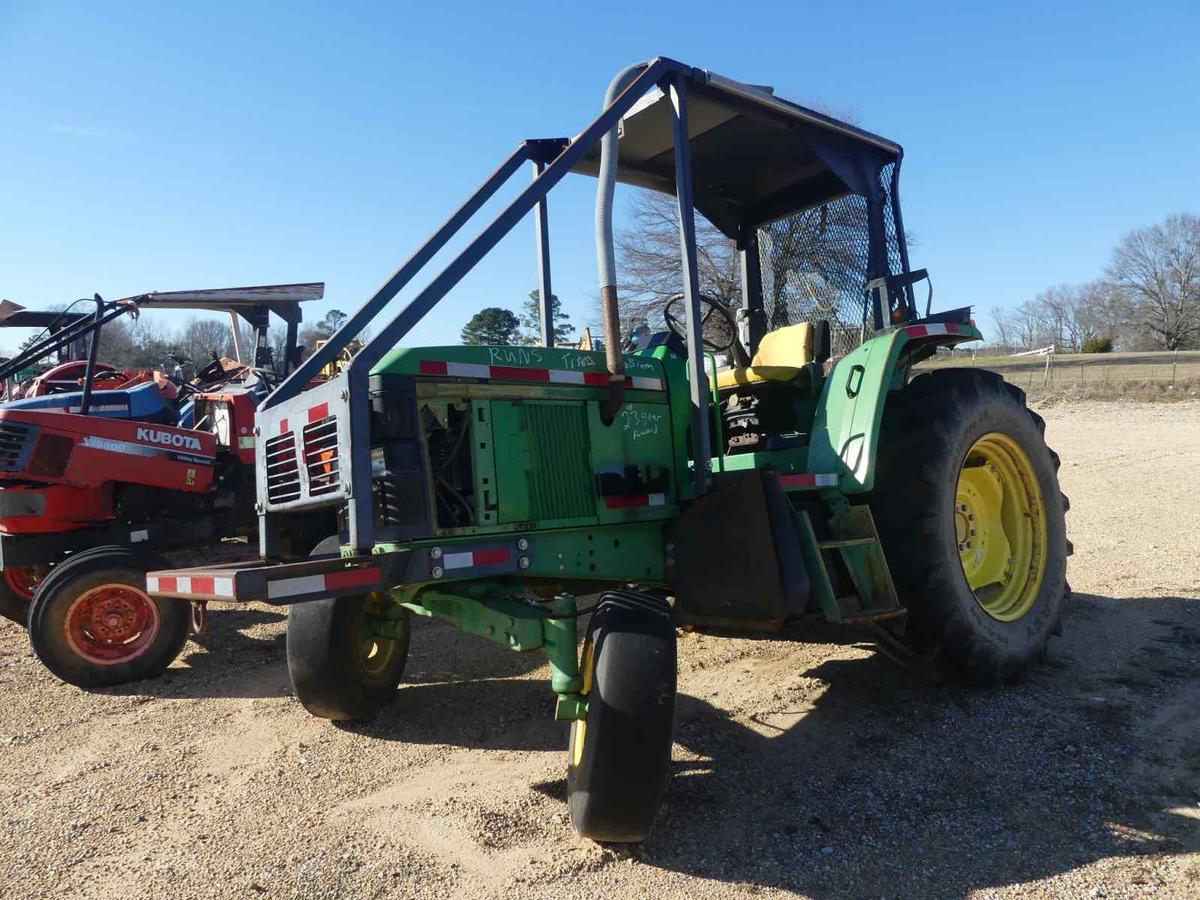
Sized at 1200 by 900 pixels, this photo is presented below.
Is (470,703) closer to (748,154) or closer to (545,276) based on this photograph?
(545,276)

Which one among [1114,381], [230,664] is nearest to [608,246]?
[230,664]

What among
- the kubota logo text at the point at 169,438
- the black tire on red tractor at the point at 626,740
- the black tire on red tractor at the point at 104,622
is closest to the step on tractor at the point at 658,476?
the black tire on red tractor at the point at 626,740

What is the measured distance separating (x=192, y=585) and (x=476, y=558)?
37.7 inches

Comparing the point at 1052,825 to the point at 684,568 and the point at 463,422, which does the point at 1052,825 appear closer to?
the point at 684,568

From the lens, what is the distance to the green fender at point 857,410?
3.91m

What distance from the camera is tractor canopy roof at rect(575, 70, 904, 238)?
4.04 m

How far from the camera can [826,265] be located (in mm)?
5105

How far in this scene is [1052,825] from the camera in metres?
2.93

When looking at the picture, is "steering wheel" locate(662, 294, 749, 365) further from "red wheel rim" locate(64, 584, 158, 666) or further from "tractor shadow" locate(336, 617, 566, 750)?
"red wheel rim" locate(64, 584, 158, 666)

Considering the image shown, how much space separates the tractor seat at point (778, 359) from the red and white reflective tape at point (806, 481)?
0.84 meters

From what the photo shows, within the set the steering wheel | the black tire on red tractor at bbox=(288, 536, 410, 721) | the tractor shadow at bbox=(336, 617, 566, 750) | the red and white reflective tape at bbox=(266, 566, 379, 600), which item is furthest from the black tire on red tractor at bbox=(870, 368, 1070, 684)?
the black tire on red tractor at bbox=(288, 536, 410, 721)

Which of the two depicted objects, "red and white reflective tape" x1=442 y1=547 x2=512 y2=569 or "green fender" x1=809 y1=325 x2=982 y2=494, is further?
"green fender" x1=809 y1=325 x2=982 y2=494

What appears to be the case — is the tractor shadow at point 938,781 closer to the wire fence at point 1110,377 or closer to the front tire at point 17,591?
the front tire at point 17,591

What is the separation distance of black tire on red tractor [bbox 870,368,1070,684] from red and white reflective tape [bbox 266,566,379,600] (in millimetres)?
2350
